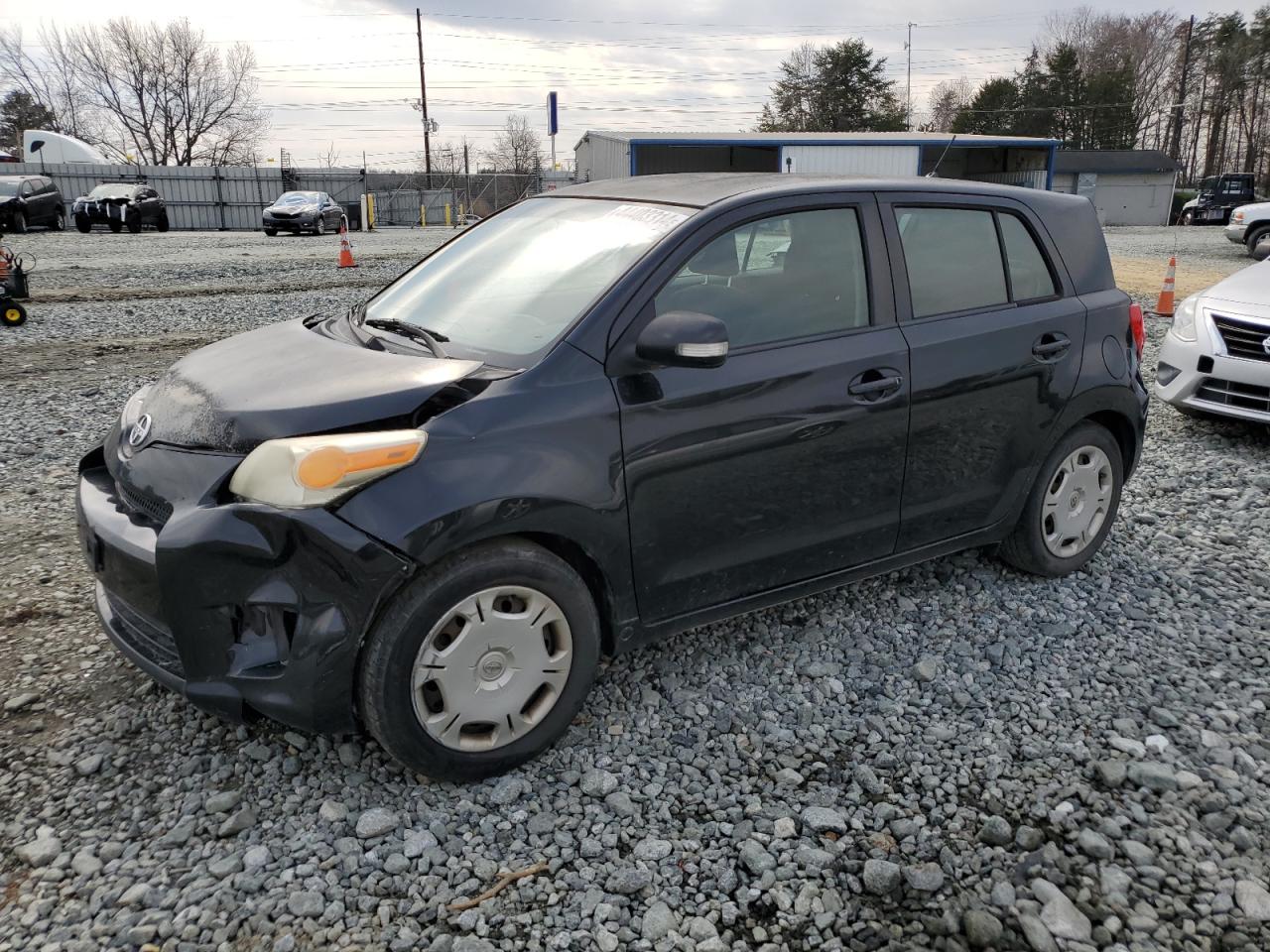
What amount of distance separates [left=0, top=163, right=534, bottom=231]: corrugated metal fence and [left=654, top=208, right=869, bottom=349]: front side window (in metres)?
36.8

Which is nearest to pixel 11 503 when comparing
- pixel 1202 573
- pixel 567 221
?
pixel 567 221

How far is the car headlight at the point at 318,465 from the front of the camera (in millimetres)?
2598

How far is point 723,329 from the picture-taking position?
296 centimetres

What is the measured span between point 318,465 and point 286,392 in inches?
17.0

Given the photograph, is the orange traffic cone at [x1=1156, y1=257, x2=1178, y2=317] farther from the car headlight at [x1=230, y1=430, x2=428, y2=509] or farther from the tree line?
the tree line

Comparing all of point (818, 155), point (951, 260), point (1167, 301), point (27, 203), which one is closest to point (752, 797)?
point (951, 260)

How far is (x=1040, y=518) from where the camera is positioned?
4.24m

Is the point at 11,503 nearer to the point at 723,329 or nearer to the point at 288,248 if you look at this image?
the point at 723,329

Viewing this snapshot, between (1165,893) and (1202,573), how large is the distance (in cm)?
245

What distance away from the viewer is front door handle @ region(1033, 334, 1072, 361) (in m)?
4.00

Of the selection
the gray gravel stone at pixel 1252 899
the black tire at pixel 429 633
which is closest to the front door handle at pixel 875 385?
the black tire at pixel 429 633

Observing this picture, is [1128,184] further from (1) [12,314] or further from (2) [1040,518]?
(2) [1040,518]

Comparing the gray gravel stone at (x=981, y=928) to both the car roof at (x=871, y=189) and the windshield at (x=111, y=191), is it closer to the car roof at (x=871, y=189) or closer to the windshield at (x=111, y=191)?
the car roof at (x=871, y=189)

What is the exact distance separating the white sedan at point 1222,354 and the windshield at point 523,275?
16.6ft
